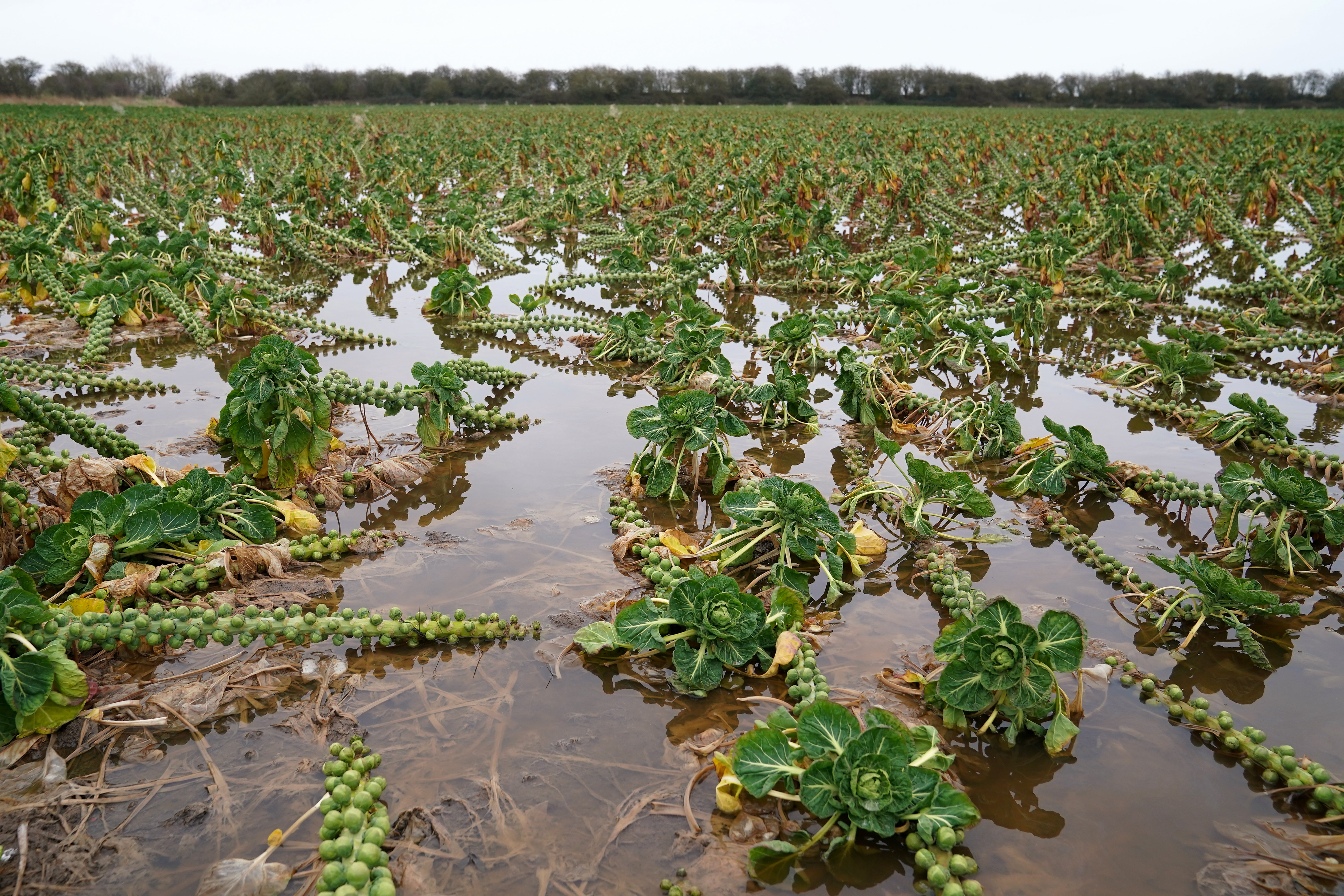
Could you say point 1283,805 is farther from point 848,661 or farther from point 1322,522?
point 1322,522

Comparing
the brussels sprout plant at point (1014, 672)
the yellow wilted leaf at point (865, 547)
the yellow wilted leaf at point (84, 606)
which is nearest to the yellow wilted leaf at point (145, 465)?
the yellow wilted leaf at point (84, 606)

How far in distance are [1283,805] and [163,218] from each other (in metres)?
12.0

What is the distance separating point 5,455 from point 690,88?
246 feet

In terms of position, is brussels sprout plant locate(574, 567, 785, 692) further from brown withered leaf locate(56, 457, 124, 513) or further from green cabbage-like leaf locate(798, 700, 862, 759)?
brown withered leaf locate(56, 457, 124, 513)

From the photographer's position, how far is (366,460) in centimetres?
441

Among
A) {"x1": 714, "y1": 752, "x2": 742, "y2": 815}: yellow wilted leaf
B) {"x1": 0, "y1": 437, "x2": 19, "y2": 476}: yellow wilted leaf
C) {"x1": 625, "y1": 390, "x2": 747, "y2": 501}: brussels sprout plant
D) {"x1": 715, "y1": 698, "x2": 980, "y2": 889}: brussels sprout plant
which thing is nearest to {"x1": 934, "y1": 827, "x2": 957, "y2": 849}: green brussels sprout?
{"x1": 715, "y1": 698, "x2": 980, "y2": 889}: brussels sprout plant

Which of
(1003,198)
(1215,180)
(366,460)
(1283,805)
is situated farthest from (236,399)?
(1215,180)

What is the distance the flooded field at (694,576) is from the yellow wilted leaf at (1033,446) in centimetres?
3

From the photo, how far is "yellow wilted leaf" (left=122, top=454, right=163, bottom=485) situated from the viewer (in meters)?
3.67

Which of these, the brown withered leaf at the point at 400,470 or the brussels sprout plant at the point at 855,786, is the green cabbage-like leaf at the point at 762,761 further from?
the brown withered leaf at the point at 400,470

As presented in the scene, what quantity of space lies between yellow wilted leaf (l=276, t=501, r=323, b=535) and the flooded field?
2.5 inches

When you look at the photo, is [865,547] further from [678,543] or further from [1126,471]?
[1126,471]

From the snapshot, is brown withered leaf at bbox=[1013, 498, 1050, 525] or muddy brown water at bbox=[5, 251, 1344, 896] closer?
muddy brown water at bbox=[5, 251, 1344, 896]

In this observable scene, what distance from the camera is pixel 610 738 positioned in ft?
8.22
